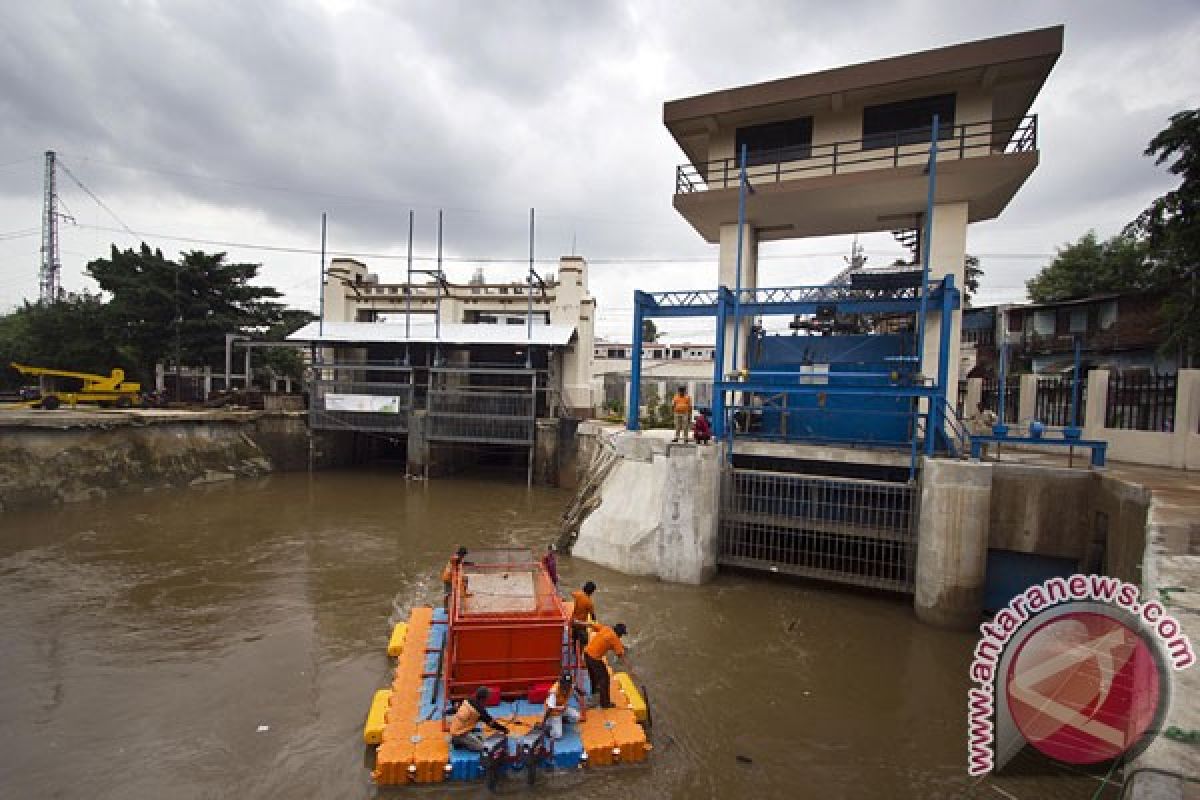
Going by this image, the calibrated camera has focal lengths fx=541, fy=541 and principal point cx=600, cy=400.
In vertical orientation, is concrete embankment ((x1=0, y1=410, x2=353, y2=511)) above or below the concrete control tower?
below

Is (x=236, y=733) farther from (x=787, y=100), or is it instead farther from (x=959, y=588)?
(x=787, y=100)

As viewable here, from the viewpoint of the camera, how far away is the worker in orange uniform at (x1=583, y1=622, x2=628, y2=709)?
6680 millimetres

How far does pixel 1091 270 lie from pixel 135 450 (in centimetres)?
4771

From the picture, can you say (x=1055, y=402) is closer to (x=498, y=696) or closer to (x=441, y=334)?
(x=498, y=696)

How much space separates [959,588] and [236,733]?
1190 cm

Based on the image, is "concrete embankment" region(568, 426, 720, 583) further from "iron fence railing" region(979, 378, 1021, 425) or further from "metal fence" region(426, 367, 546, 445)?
"iron fence railing" region(979, 378, 1021, 425)

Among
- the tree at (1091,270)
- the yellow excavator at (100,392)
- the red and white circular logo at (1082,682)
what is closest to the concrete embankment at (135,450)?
the yellow excavator at (100,392)

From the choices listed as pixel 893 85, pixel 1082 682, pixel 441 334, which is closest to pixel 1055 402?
pixel 893 85

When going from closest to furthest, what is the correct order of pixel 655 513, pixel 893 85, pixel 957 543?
pixel 957 543
pixel 655 513
pixel 893 85

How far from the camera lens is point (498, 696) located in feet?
21.6

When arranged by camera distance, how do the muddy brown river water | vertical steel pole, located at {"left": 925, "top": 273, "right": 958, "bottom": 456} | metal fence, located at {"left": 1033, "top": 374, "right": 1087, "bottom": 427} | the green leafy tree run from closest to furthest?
1. the muddy brown river water
2. vertical steel pole, located at {"left": 925, "top": 273, "right": 958, "bottom": 456}
3. metal fence, located at {"left": 1033, "top": 374, "right": 1087, "bottom": 427}
4. the green leafy tree

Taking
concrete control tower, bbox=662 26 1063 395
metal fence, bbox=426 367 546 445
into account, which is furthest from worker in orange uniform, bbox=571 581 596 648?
metal fence, bbox=426 367 546 445

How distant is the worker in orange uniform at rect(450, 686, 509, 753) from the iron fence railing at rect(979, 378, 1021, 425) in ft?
81.5

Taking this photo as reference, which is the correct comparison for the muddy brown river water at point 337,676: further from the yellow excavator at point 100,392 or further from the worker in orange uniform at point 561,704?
the yellow excavator at point 100,392
